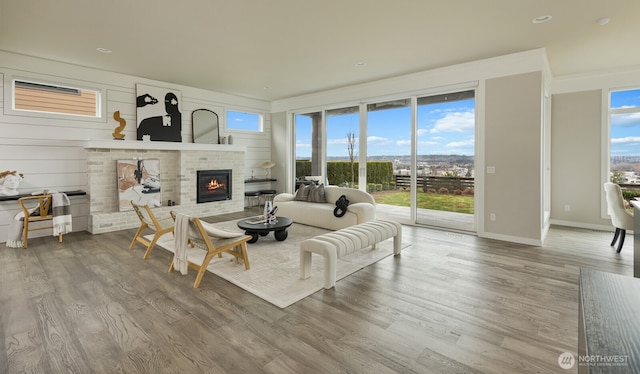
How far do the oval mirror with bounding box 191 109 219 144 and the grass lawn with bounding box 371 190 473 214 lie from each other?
417 centimetres

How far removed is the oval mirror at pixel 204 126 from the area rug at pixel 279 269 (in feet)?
10.3

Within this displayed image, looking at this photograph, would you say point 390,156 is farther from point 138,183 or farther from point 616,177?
point 138,183

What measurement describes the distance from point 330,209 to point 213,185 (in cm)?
311

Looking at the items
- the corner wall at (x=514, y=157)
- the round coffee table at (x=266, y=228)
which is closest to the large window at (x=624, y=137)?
the corner wall at (x=514, y=157)

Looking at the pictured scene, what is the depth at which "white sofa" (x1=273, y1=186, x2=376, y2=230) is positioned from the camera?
18.1ft

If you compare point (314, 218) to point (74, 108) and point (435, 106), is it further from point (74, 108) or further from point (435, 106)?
point (74, 108)

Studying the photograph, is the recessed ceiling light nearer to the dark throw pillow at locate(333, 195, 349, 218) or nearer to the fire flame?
the dark throw pillow at locate(333, 195, 349, 218)

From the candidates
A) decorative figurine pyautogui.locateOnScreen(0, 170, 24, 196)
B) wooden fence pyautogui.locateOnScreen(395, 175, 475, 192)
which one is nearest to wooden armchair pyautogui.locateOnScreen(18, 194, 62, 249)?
decorative figurine pyautogui.locateOnScreen(0, 170, 24, 196)

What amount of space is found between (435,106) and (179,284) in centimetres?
521

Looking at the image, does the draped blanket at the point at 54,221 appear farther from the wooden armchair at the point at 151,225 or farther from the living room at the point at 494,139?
the wooden armchair at the point at 151,225

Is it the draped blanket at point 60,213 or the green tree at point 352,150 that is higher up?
the green tree at point 352,150

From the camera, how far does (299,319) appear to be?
261cm

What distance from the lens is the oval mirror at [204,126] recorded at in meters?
7.32

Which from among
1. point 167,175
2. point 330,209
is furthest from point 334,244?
point 167,175
